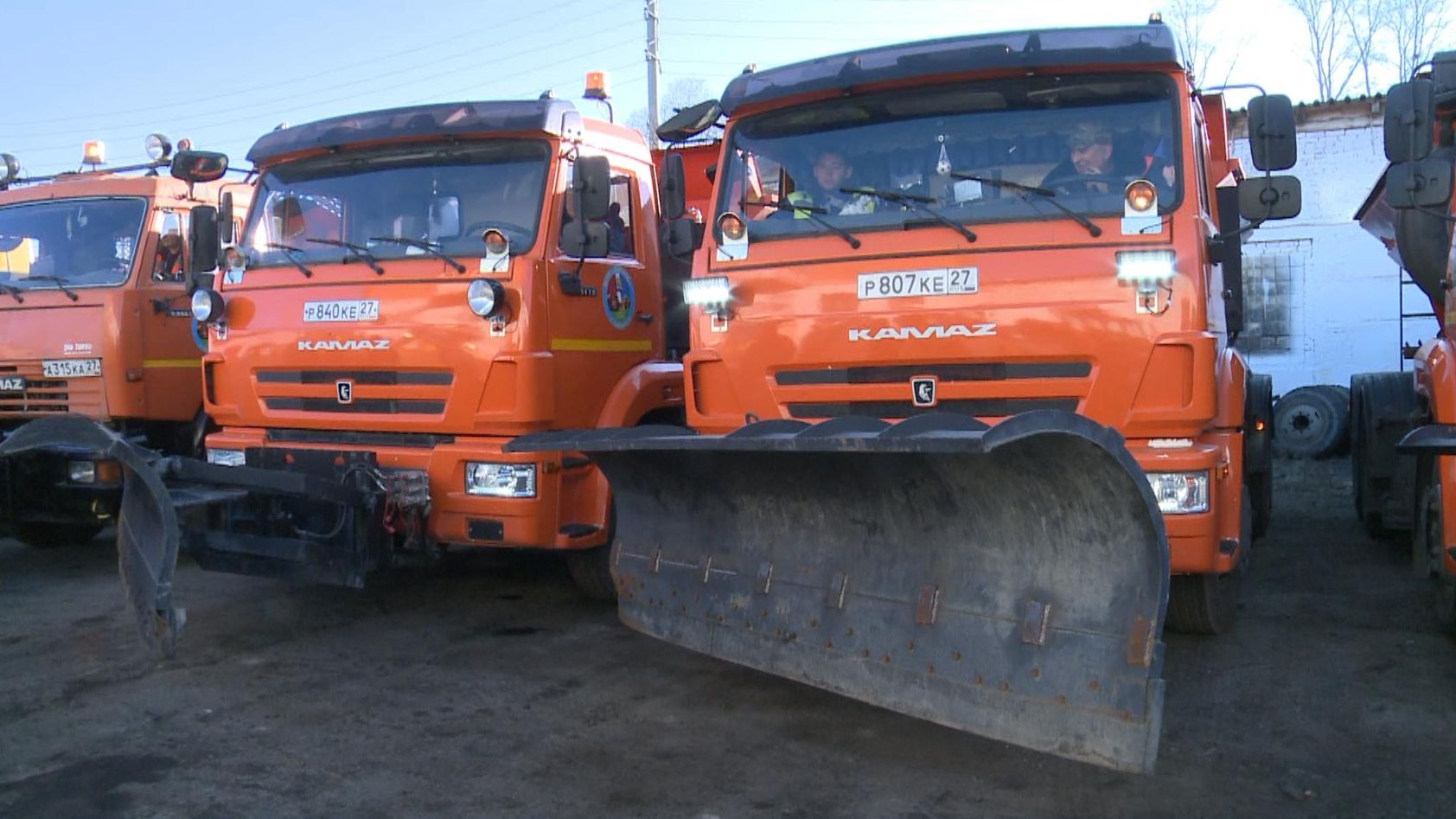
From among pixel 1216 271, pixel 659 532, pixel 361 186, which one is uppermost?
pixel 361 186

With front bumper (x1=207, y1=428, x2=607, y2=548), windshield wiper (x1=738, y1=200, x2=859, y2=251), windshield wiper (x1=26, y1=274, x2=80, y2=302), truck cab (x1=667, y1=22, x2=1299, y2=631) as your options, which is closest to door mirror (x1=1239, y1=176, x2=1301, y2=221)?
truck cab (x1=667, y1=22, x2=1299, y2=631)

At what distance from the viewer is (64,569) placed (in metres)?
8.00

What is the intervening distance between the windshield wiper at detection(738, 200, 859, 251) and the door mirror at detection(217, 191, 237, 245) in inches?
128

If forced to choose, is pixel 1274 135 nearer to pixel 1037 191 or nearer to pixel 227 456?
pixel 1037 191

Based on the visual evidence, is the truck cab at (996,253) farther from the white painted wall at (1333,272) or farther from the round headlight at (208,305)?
the white painted wall at (1333,272)

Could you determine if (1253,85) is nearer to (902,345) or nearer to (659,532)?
(902,345)

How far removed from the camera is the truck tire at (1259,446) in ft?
22.6

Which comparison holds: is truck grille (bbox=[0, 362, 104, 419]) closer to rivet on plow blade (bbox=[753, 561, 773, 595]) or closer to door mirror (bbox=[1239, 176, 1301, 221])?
rivet on plow blade (bbox=[753, 561, 773, 595])

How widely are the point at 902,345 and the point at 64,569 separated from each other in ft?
19.8

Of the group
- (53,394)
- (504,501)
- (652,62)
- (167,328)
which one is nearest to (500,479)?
(504,501)

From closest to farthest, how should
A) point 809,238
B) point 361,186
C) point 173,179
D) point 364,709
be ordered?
point 364,709
point 809,238
point 361,186
point 173,179

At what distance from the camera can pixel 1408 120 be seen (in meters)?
5.28

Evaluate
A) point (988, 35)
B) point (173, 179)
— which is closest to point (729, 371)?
point (988, 35)

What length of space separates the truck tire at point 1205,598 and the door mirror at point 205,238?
5.42 meters
